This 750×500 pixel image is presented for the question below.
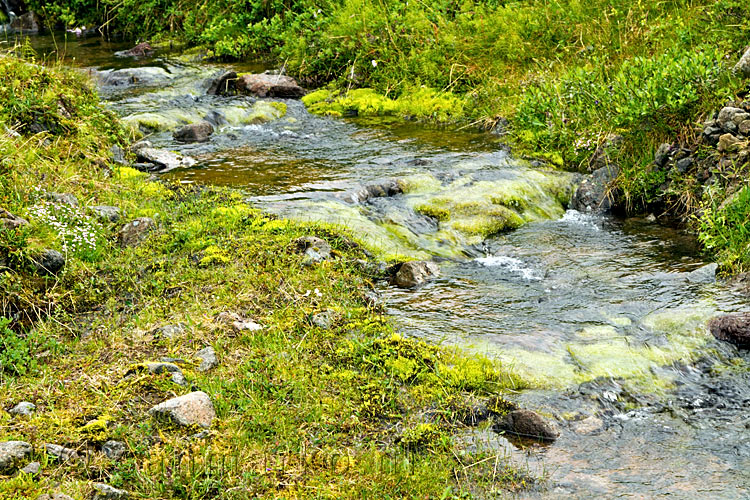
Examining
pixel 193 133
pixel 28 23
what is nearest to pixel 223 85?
pixel 193 133

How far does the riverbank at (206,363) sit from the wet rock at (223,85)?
19.8 ft

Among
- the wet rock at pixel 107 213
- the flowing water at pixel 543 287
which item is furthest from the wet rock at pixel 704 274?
the wet rock at pixel 107 213

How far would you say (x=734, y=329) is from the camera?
544 cm

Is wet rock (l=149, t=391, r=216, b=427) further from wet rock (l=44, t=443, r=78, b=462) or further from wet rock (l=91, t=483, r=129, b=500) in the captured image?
wet rock (l=91, t=483, r=129, b=500)

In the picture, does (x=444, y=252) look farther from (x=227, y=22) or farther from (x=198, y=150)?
(x=227, y=22)

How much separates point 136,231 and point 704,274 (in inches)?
198

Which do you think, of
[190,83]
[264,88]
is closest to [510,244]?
[264,88]

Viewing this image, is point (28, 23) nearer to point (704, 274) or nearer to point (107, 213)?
point (107, 213)

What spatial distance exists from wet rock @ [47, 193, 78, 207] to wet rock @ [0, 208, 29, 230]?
691 mm

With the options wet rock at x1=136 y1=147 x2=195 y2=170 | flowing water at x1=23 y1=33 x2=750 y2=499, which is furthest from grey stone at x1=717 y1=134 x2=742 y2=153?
wet rock at x1=136 y1=147 x2=195 y2=170

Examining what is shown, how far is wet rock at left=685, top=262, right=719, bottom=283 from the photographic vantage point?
6.45 meters

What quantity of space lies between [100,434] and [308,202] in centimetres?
430

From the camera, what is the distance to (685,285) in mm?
6406

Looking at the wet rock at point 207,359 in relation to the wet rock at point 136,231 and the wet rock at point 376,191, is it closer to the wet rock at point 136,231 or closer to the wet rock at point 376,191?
the wet rock at point 136,231
